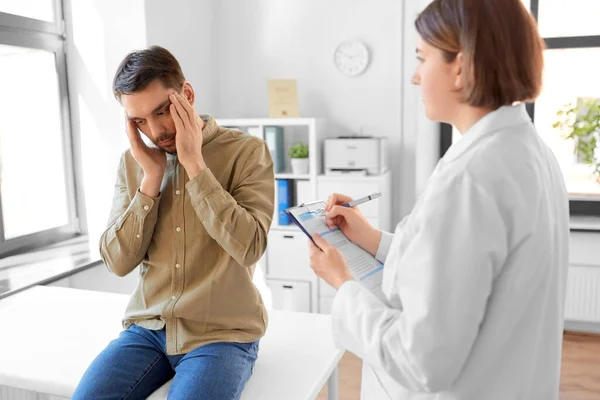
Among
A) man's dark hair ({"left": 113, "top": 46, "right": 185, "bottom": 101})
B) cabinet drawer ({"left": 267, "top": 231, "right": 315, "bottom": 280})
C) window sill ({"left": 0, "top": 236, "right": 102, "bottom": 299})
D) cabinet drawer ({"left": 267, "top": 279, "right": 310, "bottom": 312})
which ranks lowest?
cabinet drawer ({"left": 267, "top": 279, "right": 310, "bottom": 312})

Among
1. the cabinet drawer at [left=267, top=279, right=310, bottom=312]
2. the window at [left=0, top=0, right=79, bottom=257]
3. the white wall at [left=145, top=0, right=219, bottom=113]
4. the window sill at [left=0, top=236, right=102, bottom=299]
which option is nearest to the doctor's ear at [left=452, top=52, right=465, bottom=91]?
the window sill at [left=0, top=236, right=102, bottom=299]

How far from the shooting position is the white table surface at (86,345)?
1423 millimetres

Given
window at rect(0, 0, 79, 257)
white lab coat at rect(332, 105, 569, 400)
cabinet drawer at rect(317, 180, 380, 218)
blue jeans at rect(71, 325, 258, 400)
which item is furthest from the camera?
cabinet drawer at rect(317, 180, 380, 218)

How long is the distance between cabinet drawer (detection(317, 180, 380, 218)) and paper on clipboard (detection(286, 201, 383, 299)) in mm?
2106

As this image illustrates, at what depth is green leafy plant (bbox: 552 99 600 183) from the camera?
11.2 feet

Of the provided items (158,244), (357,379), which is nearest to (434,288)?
(158,244)

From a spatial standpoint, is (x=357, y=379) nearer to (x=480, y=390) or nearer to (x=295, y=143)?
(x=295, y=143)

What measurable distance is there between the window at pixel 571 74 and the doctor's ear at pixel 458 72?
9.84 feet

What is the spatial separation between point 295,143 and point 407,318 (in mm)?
2994

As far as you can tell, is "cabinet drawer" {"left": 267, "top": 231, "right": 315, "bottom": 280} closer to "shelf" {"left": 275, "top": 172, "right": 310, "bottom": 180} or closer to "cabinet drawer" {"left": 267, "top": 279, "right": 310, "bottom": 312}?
"cabinet drawer" {"left": 267, "top": 279, "right": 310, "bottom": 312}

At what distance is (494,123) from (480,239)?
0.62 ft

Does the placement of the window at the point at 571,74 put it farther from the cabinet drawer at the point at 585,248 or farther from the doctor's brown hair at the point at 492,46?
the doctor's brown hair at the point at 492,46

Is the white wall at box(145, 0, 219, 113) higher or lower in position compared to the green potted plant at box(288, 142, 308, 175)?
higher

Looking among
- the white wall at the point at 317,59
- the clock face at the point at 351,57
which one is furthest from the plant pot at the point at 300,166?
the clock face at the point at 351,57
